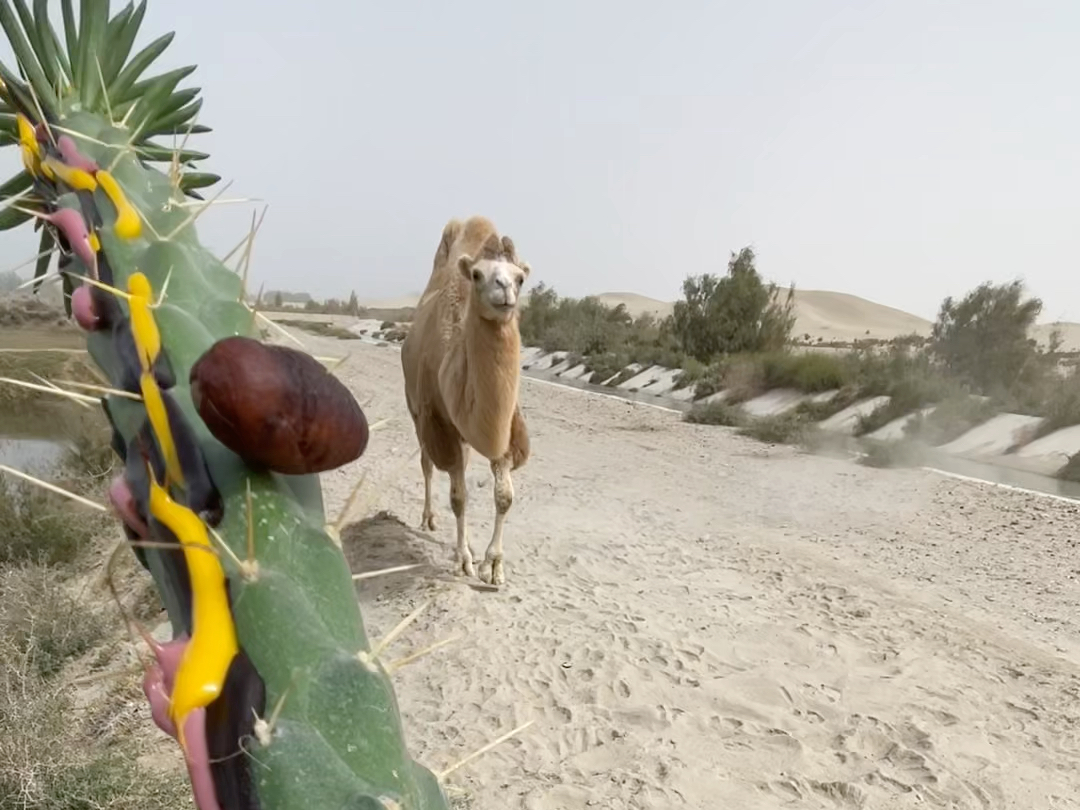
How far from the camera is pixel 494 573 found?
21.6 feet

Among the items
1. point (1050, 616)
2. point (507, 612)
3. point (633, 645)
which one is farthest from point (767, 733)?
point (1050, 616)

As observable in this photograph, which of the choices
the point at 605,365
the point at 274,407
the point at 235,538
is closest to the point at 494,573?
the point at 235,538

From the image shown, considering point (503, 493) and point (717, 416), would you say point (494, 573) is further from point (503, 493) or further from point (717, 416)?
point (717, 416)

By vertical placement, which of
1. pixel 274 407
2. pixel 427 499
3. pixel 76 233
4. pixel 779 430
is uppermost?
pixel 76 233

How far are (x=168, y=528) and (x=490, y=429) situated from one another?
4.78m

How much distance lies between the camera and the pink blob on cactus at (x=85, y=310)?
4.40 ft

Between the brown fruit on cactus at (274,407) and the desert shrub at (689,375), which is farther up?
the brown fruit on cactus at (274,407)

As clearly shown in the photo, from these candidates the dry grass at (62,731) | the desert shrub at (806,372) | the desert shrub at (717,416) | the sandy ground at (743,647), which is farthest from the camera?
the desert shrub at (806,372)

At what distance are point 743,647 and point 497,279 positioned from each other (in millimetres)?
2869

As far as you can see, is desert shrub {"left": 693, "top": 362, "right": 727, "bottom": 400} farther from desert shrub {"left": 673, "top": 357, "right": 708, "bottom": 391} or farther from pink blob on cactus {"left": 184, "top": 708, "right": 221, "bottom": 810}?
pink blob on cactus {"left": 184, "top": 708, "right": 221, "bottom": 810}

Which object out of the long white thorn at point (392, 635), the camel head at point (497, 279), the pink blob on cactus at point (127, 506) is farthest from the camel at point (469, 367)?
the pink blob on cactus at point (127, 506)

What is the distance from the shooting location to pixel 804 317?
8975 cm

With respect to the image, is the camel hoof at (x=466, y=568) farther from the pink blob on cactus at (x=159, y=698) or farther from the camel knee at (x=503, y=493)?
the pink blob on cactus at (x=159, y=698)

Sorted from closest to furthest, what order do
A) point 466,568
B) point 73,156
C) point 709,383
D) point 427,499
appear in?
point 73,156, point 466,568, point 427,499, point 709,383
